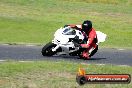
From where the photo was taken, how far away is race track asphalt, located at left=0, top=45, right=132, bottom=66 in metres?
20.4

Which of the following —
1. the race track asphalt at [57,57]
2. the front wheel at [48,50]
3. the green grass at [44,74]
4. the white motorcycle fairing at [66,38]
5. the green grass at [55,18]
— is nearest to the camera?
the green grass at [44,74]

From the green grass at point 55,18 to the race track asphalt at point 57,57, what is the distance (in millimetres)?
4266

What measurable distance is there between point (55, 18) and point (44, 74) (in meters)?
25.6

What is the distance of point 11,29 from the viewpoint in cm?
3416

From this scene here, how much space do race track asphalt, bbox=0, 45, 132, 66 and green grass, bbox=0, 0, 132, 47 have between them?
4.27 m

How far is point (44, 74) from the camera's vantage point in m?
15.6

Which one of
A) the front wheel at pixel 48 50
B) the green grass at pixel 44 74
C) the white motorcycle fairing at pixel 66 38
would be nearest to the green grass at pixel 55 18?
the front wheel at pixel 48 50

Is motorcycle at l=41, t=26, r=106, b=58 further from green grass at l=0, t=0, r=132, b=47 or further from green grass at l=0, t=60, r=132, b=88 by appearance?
green grass at l=0, t=0, r=132, b=47

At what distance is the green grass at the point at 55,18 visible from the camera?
31.8 m

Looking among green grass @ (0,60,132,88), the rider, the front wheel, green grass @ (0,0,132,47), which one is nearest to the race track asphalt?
the front wheel

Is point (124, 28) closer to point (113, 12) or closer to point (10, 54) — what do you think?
point (113, 12)

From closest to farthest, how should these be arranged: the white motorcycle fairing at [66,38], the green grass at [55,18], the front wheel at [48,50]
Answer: the white motorcycle fairing at [66,38] < the front wheel at [48,50] < the green grass at [55,18]

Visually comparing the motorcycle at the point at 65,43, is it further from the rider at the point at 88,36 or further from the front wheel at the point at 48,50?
the rider at the point at 88,36

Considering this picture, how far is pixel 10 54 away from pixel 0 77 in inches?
248
